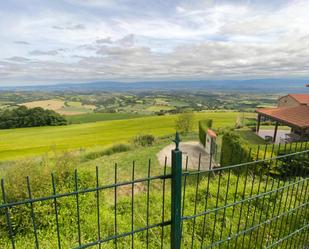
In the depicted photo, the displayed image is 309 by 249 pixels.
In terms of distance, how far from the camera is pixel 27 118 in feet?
127

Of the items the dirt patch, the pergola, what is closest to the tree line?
the dirt patch

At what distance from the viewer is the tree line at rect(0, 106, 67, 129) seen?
38.0 m

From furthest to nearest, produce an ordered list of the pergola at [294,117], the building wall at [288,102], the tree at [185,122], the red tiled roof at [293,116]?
the tree at [185,122]
the building wall at [288,102]
the red tiled roof at [293,116]
the pergola at [294,117]

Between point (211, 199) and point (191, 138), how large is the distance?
15899 millimetres

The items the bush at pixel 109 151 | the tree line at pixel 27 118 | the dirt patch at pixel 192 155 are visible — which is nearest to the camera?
the dirt patch at pixel 192 155

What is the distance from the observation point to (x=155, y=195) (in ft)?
19.3

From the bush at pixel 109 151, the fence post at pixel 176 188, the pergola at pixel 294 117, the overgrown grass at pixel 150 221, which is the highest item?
the fence post at pixel 176 188

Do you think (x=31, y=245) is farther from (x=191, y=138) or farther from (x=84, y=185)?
(x=191, y=138)

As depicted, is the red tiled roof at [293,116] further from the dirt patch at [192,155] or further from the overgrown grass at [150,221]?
the overgrown grass at [150,221]

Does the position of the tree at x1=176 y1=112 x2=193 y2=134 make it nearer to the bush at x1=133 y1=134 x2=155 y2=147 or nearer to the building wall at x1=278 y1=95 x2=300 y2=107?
the bush at x1=133 y1=134 x2=155 y2=147

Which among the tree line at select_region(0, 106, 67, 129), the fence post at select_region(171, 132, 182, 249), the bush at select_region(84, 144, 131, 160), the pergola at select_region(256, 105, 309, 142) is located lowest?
the tree line at select_region(0, 106, 67, 129)

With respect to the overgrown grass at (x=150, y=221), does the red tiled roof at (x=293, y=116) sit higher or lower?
higher

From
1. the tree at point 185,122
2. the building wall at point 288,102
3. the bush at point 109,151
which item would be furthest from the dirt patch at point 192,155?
the building wall at point 288,102

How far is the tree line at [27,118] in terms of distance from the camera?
37969mm
